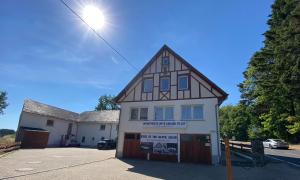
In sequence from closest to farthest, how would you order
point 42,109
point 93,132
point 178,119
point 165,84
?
1. point 178,119
2. point 165,84
3. point 42,109
4. point 93,132

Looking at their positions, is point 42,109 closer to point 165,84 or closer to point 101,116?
point 101,116

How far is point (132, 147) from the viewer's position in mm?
18609

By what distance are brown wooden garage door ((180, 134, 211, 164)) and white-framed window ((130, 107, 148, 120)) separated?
4.28 metres

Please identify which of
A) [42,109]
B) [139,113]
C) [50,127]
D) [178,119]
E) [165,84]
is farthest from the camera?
[50,127]

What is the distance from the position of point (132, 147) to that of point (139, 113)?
11.1 feet

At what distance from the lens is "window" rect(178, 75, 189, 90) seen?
18108 millimetres

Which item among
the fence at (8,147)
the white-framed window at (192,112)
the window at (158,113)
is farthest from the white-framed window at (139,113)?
the fence at (8,147)

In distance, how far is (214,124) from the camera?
52.4 feet

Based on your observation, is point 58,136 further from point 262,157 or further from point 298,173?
point 298,173

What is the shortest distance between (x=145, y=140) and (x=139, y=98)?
431cm

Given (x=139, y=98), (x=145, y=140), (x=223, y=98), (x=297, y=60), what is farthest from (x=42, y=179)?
(x=297, y=60)

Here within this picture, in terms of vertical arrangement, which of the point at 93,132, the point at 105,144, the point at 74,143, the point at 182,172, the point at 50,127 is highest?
the point at 50,127

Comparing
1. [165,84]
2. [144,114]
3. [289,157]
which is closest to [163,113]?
[144,114]

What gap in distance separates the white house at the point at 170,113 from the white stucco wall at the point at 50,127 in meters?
16.8
